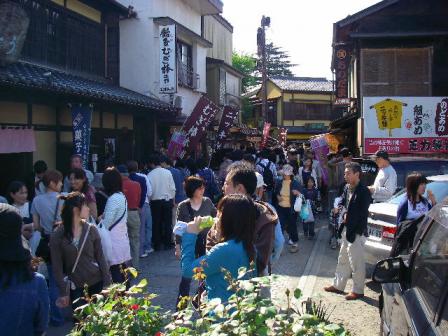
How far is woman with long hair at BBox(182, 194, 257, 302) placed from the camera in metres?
3.21

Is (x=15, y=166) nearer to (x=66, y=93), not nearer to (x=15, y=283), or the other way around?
(x=66, y=93)

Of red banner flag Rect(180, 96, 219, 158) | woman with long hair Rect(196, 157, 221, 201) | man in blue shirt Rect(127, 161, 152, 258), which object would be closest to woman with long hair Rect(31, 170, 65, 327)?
man in blue shirt Rect(127, 161, 152, 258)

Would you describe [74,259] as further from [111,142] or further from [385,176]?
[111,142]

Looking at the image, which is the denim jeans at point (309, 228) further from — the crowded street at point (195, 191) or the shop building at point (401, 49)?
the shop building at point (401, 49)

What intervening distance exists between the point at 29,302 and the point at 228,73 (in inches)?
860

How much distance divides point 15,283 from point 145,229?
21.3ft

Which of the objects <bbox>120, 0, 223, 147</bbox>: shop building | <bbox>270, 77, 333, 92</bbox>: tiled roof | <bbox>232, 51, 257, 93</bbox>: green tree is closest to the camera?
<bbox>120, 0, 223, 147</bbox>: shop building

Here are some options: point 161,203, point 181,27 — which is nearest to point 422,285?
point 161,203

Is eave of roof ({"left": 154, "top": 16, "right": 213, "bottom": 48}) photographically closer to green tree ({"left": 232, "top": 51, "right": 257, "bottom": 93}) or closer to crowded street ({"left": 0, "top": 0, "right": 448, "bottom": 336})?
crowded street ({"left": 0, "top": 0, "right": 448, "bottom": 336})

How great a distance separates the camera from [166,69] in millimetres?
15250

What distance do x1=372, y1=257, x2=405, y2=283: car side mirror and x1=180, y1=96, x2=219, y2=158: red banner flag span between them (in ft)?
33.6

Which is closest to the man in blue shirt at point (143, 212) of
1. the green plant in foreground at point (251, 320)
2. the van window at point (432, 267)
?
the van window at point (432, 267)

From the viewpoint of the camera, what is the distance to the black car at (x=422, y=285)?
2529 millimetres

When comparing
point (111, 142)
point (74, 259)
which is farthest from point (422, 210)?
point (111, 142)
